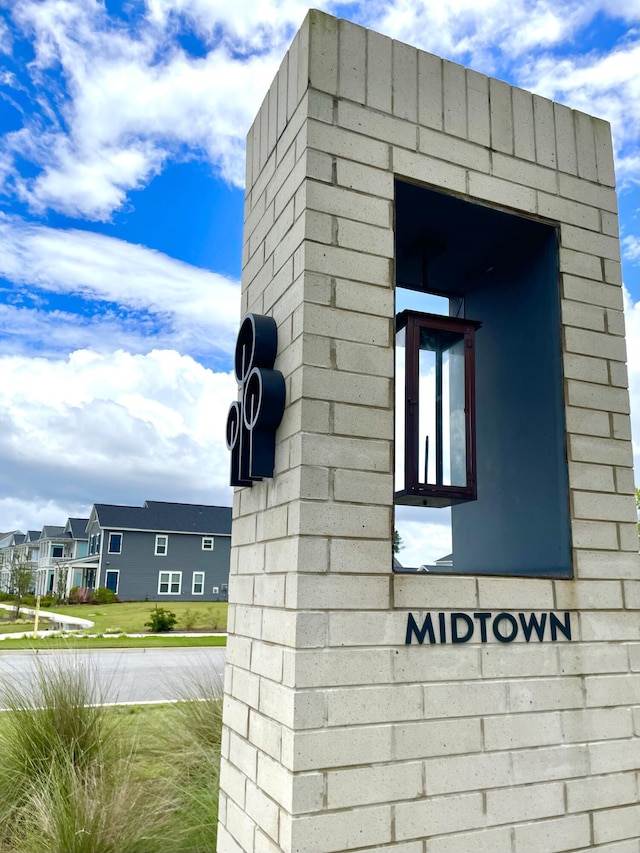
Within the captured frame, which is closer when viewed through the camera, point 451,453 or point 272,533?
point 272,533

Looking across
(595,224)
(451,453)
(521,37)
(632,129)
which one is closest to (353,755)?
(451,453)

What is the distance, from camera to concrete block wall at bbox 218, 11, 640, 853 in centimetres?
266

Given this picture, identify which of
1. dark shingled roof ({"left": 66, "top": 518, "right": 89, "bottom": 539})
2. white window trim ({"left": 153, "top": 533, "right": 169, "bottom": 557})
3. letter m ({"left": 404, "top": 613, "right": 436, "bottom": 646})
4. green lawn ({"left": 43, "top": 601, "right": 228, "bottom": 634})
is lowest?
green lawn ({"left": 43, "top": 601, "right": 228, "bottom": 634})

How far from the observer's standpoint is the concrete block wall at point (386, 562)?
2.66m

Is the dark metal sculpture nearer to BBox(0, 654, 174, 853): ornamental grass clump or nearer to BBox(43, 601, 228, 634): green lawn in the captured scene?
BBox(0, 654, 174, 853): ornamental grass clump

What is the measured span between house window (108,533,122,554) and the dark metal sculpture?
3700 cm

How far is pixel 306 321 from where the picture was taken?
9.49 ft

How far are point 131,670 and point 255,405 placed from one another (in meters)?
11.0

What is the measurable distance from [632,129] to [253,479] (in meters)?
3.24

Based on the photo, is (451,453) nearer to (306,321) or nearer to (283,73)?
(306,321)

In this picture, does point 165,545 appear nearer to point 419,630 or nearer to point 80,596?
point 80,596

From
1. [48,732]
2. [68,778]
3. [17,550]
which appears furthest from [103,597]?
[68,778]

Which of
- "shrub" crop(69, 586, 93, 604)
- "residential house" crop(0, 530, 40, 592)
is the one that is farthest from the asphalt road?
"residential house" crop(0, 530, 40, 592)

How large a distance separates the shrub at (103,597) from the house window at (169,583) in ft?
9.91
